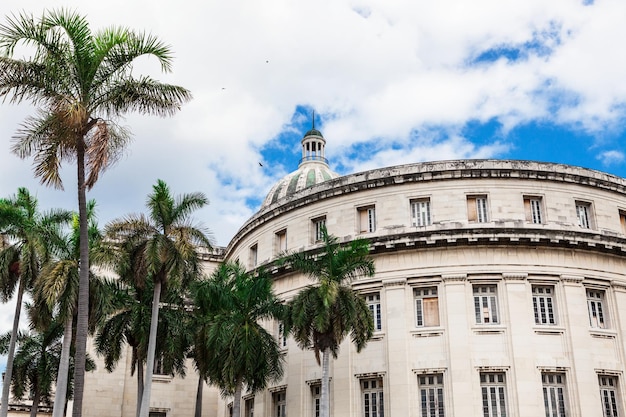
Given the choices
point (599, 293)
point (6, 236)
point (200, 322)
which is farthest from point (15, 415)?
point (599, 293)

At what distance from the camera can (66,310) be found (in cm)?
2533

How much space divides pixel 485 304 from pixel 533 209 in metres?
5.11

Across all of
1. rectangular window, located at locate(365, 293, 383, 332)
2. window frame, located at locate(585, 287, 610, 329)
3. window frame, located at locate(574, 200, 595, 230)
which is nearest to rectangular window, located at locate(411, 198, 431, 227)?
rectangular window, located at locate(365, 293, 383, 332)

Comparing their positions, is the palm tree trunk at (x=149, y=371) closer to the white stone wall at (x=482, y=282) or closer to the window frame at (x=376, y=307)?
the white stone wall at (x=482, y=282)

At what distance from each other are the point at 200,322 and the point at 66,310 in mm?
5644

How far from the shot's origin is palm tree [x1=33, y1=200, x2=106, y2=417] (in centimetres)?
2447

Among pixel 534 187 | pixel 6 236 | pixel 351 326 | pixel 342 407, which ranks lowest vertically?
pixel 342 407

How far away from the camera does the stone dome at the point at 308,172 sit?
6100cm

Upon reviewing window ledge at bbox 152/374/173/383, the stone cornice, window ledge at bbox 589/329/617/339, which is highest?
the stone cornice

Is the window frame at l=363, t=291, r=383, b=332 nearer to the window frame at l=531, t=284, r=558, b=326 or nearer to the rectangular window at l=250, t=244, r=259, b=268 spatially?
the window frame at l=531, t=284, r=558, b=326

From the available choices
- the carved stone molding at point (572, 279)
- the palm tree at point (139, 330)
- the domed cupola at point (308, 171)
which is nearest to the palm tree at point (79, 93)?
the palm tree at point (139, 330)

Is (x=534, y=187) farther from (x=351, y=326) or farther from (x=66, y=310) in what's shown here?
(x=66, y=310)

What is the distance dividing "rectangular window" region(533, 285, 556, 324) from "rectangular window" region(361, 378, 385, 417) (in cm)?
730

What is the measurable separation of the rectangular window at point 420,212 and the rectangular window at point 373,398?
7247 millimetres
